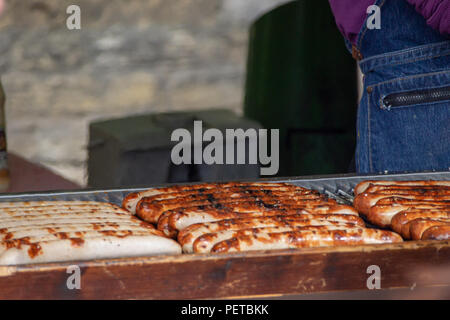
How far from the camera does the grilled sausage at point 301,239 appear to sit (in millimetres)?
2238

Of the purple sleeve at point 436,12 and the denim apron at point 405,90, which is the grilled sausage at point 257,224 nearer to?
the denim apron at point 405,90

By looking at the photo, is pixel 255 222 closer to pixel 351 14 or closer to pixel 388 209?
pixel 388 209

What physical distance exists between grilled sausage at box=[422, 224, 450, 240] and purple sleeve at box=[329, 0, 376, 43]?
1.50 meters

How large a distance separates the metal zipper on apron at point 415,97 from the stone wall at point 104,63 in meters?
3.74

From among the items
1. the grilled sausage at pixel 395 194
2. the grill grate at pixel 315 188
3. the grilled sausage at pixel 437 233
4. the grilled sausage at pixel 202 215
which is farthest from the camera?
the grill grate at pixel 315 188

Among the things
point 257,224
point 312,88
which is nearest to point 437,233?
point 257,224

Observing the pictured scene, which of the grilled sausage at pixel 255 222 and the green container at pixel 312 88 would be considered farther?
the green container at pixel 312 88

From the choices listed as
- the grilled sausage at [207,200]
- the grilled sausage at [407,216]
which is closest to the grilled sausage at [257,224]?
the grilled sausage at [407,216]

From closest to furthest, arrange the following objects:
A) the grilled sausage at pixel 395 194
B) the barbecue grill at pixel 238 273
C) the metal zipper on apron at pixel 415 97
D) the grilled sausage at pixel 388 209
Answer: the barbecue grill at pixel 238 273
the grilled sausage at pixel 388 209
the grilled sausage at pixel 395 194
the metal zipper on apron at pixel 415 97

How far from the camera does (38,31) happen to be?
22.9 ft

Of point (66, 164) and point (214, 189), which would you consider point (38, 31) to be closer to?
point (66, 164)

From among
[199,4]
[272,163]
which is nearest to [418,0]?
[272,163]

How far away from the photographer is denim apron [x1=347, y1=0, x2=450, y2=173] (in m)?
3.48

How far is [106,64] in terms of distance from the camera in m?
7.22
